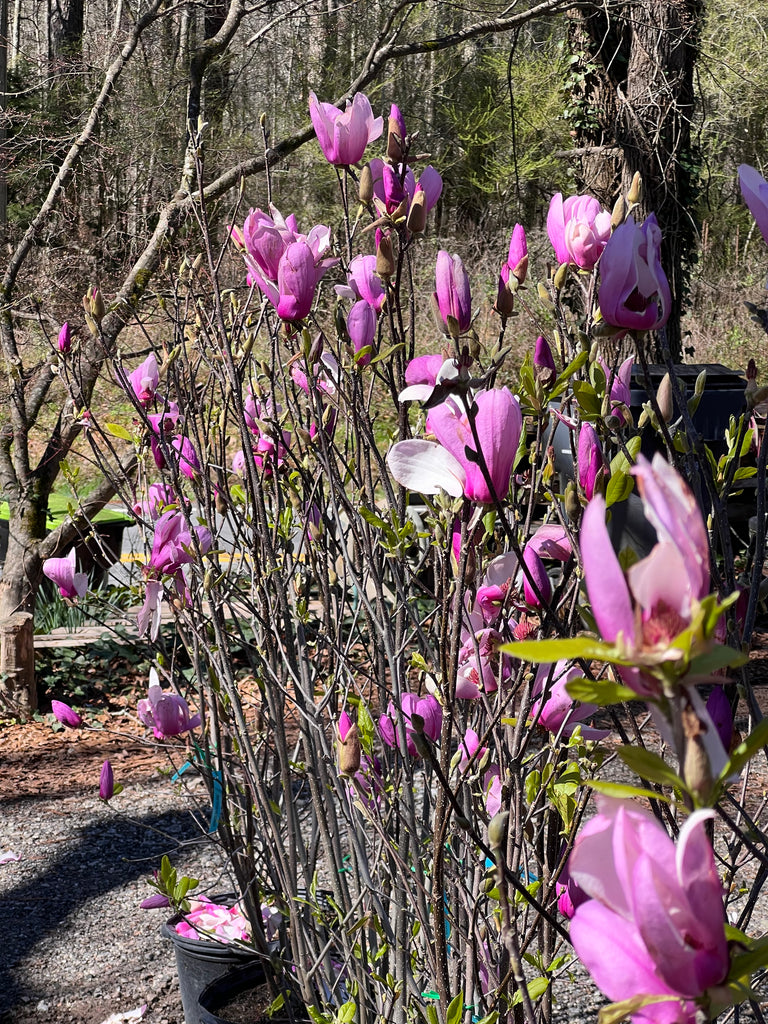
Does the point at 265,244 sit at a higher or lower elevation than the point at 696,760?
higher

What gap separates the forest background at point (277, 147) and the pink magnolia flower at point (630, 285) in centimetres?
15

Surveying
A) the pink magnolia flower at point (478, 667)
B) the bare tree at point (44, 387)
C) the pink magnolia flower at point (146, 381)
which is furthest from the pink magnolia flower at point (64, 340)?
the bare tree at point (44, 387)


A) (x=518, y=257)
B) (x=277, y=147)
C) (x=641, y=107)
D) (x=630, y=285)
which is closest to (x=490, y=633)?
(x=630, y=285)

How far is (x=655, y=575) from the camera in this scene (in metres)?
0.43

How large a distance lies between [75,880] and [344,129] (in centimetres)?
251

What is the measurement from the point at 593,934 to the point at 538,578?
1.92 ft

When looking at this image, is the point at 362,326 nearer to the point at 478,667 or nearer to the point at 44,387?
the point at 478,667

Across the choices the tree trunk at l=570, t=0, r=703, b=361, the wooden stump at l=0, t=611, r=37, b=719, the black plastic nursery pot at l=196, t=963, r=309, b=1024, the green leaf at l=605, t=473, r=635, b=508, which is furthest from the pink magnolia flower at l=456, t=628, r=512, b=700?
the tree trunk at l=570, t=0, r=703, b=361

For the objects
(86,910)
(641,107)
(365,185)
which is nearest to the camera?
(365,185)

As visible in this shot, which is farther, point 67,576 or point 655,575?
point 67,576

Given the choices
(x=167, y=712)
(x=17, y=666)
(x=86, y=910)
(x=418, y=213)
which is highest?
(x=418, y=213)

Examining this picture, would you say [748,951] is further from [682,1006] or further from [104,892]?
[104,892]

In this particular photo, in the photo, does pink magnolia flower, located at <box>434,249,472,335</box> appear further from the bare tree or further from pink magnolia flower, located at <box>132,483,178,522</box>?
the bare tree

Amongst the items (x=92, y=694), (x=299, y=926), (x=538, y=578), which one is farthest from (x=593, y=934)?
(x=92, y=694)
